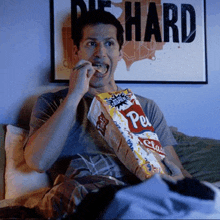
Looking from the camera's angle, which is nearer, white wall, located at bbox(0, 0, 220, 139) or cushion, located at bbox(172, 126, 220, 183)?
cushion, located at bbox(172, 126, 220, 183)

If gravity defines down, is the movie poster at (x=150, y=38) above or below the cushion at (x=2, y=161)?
above

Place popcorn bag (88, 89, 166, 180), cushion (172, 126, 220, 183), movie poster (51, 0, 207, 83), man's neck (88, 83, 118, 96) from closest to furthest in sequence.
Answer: popcorn bag (88, 89, 166, 180) < cushion (172, 126, 220, 183) < man's neck (88, 83, 118, 96) < movie poster (51, 0, 207, 83)

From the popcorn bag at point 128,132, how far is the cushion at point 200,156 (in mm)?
331

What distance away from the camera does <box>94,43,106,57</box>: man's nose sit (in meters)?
1.34

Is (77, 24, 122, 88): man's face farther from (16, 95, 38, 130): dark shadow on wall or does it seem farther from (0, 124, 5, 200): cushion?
(0, 124, 5, 200): cushion

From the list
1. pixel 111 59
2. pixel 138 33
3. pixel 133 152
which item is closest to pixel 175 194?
pixel 133 152

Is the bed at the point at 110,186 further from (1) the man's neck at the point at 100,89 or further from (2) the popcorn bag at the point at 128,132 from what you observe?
(1) the man's neck at the point at 100,89

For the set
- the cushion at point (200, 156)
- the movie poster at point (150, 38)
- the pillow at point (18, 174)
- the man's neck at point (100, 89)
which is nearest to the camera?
the pillow at point (18, 174)

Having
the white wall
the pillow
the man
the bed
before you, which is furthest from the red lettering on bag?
the white wall

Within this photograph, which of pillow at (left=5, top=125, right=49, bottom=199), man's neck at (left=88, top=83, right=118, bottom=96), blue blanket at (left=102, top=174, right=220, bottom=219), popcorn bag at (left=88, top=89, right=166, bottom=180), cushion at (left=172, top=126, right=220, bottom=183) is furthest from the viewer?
man's neck at (left=88, top=83, right=118, bottom=96)

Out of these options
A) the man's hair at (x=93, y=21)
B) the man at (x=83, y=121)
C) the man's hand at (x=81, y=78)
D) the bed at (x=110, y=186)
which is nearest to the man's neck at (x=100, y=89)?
the man at (x=83, y=121)

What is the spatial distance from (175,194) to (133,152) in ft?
1.39

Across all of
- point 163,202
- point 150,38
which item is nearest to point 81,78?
point 150,38

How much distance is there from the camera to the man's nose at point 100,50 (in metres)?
1.34
